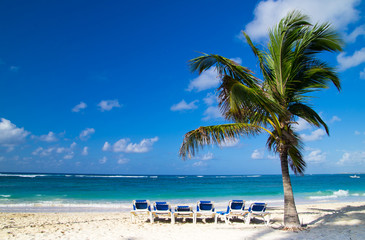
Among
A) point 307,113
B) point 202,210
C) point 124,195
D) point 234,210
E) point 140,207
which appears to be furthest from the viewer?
point 124,195

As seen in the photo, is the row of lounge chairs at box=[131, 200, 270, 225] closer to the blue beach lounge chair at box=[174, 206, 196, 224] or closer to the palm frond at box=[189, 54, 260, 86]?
the blue beach lounge chair at box=[174, 206, 196, 224]

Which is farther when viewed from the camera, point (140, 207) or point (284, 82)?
point (140, 207)

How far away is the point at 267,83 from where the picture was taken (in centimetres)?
720

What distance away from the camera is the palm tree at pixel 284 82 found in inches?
261

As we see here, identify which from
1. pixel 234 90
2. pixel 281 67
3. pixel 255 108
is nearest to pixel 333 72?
pixel 281 67

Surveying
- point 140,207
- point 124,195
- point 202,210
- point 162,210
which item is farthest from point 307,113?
point 124,195

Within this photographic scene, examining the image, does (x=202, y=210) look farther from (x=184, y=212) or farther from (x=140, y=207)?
(x=140, y=207)

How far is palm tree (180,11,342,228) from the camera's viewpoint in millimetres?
6633

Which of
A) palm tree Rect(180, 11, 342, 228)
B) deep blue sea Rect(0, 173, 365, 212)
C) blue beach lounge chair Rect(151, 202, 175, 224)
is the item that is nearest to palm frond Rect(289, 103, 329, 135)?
palm tree Rect(180, 11, 342, 228)

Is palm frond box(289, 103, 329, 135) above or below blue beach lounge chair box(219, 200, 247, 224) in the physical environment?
above

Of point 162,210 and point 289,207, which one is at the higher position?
point 289,207

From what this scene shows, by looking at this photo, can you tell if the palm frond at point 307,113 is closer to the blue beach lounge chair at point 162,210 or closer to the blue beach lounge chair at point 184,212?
the blue beach lounge chair at point 184,212

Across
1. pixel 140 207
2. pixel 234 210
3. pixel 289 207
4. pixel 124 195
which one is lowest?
pixel 124 195

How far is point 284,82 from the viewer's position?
21.9 feet
